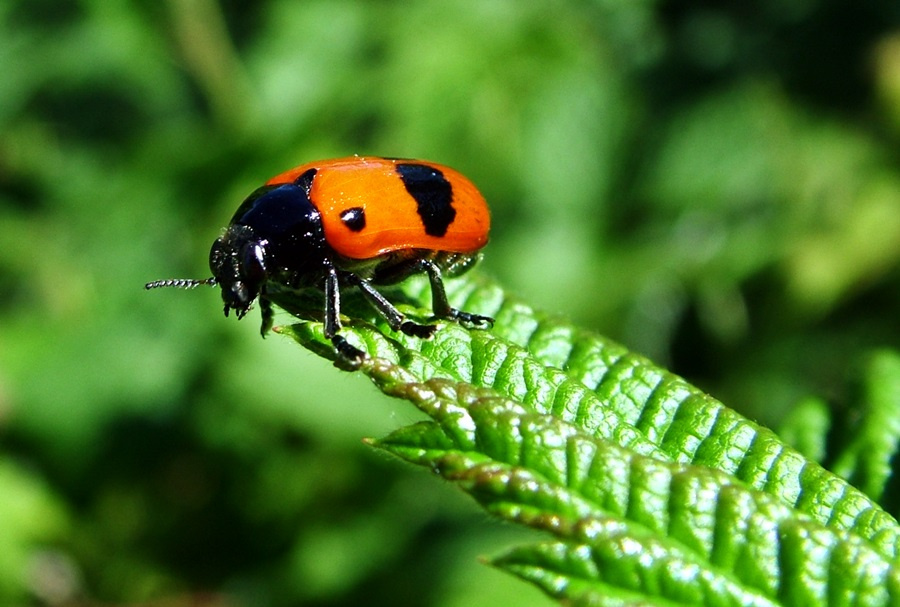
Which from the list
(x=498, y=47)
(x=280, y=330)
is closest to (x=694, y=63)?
(x=498, y=47)

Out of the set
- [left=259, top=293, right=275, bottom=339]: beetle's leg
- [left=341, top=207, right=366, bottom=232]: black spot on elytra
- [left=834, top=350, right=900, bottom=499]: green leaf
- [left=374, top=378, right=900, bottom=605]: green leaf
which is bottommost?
[left=374, top=378, right=900, bottom=605]: green leaf

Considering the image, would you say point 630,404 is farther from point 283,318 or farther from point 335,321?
point 283,318

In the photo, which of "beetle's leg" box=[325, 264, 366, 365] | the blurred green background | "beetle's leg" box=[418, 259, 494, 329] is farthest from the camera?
the blurred green background

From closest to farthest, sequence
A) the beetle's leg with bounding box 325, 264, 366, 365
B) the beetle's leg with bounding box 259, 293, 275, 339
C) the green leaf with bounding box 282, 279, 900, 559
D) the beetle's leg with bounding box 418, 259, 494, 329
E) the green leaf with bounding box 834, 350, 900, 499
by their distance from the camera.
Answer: the green leaf with bounding box 282, 279, 900, 559
the beetle's leg with bounding box 325, 264, 366, 365
the green leaf with bounding box 834, 350, 900, 499
the beetle's leg with bounding box 418, 259, 494, 329
the beetle's leg with bounding box 259, 293, 275, 339

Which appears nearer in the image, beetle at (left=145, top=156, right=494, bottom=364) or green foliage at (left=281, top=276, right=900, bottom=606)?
green foliage at (left=281, top=276, right=900, bottom=606)

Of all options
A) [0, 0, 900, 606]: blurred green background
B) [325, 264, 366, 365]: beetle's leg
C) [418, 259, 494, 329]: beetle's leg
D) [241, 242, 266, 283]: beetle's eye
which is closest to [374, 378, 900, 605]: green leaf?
[325, 264, 366, 365]: beetle's leg

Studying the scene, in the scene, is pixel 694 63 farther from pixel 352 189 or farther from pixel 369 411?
pixel 352 189

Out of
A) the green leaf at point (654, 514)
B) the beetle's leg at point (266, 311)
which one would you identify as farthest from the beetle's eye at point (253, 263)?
the green leaf at point (654, 514)

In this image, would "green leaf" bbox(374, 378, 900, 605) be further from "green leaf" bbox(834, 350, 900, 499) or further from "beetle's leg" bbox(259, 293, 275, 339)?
"beetle's leg" bbox(259, 293, 275, 339)
